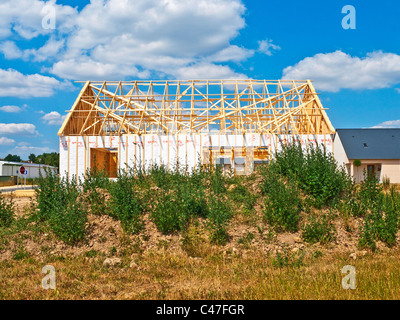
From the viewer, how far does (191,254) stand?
9.16 meters

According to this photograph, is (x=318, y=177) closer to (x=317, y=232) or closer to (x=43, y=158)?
(x=317, y=232)

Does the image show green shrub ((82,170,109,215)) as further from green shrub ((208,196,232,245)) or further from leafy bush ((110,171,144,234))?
green shrub ((208,196,232,245))

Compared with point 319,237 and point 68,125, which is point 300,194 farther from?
point 68,125

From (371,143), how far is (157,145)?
23507 mm

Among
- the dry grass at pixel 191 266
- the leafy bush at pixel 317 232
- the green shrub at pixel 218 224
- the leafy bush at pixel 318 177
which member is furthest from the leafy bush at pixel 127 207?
the leafy bush at pixel 318 177

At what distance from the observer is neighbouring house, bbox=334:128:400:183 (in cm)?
3266

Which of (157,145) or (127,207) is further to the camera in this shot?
(157,145)

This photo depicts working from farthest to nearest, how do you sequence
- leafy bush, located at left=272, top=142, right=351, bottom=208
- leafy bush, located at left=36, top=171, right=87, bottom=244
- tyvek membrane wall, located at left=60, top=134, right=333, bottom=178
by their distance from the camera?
1. tyvek membrane wall, located at left=60, top=134, right=333, bottom=178
2. leafy bush, located at left=272, top=142, right=351, bottom=208
3. leafy bush, located at left=36, top=171, right=87, bottom=244

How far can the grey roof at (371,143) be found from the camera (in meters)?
33.2

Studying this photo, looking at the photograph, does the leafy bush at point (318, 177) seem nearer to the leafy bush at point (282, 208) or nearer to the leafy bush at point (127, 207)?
the leafy bush at point (282, 208)

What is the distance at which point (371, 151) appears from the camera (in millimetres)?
33625

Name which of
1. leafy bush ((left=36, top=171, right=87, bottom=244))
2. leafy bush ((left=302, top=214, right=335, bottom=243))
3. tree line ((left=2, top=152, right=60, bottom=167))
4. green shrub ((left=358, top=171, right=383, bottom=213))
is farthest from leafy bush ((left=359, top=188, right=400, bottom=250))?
tree line ((left=2, top=152, right=60, bottom=167))

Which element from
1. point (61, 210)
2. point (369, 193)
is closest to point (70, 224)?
point (61, 210)
